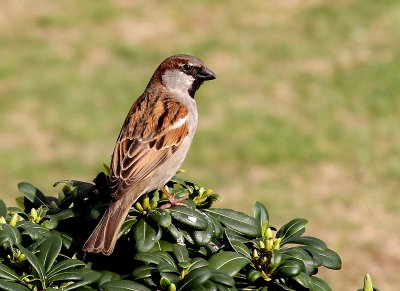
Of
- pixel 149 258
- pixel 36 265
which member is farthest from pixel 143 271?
pixel 36 265

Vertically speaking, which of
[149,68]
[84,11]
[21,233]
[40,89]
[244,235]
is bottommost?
[21,233]

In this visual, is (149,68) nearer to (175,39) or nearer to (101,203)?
(175,39)

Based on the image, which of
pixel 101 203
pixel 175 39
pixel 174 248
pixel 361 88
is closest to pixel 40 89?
pixel 175 39

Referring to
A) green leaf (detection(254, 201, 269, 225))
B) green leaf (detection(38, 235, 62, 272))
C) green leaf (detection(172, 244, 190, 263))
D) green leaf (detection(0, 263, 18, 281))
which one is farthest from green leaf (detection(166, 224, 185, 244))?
green leaf (detection(0, 263, 18, 281))

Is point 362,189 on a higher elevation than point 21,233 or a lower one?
higher

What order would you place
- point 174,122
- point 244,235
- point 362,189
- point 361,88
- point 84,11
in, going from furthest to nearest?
point 84,11
point 361,88
point 362,189
point 174,122
point 244,235

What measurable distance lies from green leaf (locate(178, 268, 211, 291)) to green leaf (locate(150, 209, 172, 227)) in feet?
1.17

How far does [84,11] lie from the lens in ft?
50.2

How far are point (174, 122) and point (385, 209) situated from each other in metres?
5.62

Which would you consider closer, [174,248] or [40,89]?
[174,248]

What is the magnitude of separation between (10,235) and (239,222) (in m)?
1.01

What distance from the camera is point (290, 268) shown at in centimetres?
A: 341

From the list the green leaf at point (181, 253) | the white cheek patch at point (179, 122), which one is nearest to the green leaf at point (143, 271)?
the green leaf at point (181, 253)

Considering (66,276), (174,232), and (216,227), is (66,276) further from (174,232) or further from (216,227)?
(216,227)
